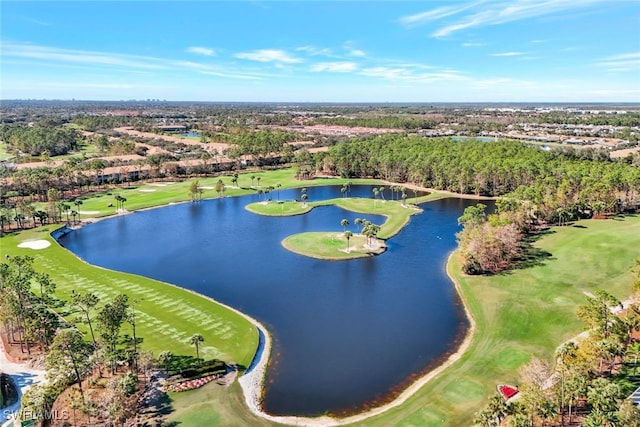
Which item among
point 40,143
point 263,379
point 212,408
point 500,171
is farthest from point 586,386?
point 40,143

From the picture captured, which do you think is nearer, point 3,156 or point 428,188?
point 428,188

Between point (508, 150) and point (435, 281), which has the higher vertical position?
point (508, 150)

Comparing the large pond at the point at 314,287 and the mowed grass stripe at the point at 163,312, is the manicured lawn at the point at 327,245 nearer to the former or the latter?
the large pond at the point at 314,287

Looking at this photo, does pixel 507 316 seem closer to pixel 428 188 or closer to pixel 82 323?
pixel 82 323

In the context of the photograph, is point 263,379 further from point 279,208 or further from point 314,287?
point 279,208

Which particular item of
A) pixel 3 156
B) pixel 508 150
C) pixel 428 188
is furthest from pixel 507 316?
pixel 3 156

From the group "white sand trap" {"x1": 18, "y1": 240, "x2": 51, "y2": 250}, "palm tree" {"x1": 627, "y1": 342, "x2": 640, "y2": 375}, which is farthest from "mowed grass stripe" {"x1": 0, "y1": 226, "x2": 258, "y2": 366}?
"palm tree" {"x1": 627, "y1": 342, "x2": 640, "y2": 375}

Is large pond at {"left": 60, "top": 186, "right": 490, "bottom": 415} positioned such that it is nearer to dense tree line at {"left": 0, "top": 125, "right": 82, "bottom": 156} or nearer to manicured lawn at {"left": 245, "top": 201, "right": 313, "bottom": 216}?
manicured lawn at {"left": 245, "top": 201, "right": 313, "bottom": 216}
